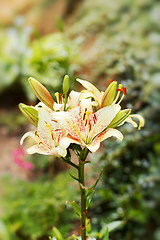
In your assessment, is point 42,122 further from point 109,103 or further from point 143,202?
point 143,202

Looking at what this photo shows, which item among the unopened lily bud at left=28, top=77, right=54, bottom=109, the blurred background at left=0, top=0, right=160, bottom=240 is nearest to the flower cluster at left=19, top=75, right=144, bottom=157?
the unopened lily bud at left=28, top=77, right=54, bottom=109

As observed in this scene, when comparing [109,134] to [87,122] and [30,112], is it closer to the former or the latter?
[87,122]

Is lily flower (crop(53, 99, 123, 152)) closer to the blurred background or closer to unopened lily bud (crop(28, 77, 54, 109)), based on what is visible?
unopened lily bud (crop(28, 77, 54, 109))

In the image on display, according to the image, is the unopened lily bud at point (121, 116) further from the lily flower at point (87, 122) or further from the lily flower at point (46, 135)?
the lily flower at point (46, 135)

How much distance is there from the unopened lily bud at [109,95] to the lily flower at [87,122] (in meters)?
0.03

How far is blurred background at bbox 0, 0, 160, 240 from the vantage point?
1.53 m

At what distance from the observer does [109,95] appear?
2.22ft

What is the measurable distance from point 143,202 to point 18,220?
69cm

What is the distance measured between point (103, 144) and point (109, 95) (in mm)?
1123

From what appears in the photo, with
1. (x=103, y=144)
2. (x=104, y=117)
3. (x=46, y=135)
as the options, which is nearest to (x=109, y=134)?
(x=104, y=117)

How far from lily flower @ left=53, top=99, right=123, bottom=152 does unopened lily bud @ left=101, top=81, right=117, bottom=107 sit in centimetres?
3

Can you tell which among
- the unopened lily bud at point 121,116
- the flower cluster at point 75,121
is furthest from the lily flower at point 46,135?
the unopened lily bud at point 121,116

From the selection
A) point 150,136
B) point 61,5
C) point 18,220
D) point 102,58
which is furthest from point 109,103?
point 61,5

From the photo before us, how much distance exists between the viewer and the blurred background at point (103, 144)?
1.53 metres
